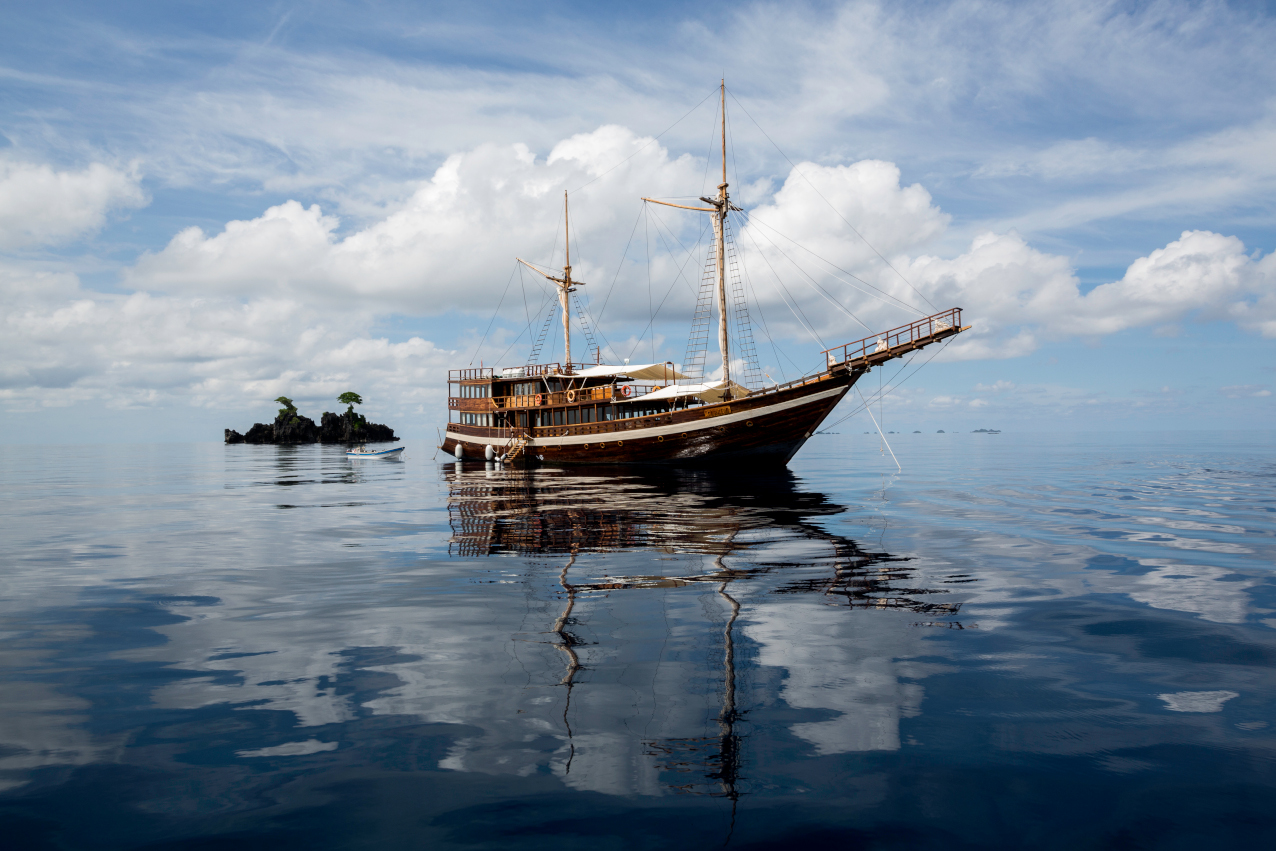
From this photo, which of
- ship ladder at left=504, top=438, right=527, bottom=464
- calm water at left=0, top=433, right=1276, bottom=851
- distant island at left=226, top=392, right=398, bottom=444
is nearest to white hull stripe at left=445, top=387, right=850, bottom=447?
ship ladder at left=504, top=438, right=527, bottom=464

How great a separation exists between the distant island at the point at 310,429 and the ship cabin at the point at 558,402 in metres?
109

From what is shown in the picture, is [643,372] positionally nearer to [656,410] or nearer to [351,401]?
[656,410]

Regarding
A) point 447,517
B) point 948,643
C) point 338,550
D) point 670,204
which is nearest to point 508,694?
point 948,643

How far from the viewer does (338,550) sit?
13.8 metres

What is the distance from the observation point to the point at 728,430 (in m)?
38.8

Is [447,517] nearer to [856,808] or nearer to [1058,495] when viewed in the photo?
[856,808]

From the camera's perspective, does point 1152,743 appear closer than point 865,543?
Yes

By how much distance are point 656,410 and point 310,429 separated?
13537cm

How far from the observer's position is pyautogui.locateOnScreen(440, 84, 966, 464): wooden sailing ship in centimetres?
3700

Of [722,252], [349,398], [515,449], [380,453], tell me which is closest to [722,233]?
[722,252]

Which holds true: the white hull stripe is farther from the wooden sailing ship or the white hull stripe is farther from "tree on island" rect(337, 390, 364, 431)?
"tree on island" rect(337, 390, 364, 431)

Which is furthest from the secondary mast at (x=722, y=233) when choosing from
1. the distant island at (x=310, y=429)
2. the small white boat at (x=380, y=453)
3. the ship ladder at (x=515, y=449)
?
the distant island at (x=310, y=429)

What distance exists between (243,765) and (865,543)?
12.0m

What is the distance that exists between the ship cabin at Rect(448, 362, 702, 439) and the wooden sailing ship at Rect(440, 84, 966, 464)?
8 cm
